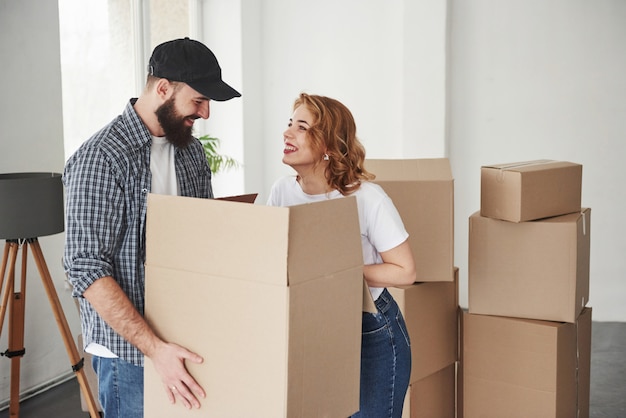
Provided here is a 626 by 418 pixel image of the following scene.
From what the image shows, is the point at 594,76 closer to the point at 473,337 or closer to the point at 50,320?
the point at 473,337

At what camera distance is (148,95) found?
157cm

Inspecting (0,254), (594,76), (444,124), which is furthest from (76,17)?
(594,76)

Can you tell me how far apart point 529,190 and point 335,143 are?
0.92m

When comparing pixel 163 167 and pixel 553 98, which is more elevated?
A: pixel 553 98

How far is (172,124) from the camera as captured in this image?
158cm

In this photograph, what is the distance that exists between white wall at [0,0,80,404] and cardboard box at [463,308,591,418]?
6.53ft

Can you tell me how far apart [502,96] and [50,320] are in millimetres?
3035

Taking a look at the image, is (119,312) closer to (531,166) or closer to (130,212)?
(130,212)

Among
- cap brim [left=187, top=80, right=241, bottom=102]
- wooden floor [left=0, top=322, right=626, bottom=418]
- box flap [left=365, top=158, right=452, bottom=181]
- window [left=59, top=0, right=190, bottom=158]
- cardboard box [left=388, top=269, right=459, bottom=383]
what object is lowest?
wooden floor [left=0, top=322, right=626, bottom=418]

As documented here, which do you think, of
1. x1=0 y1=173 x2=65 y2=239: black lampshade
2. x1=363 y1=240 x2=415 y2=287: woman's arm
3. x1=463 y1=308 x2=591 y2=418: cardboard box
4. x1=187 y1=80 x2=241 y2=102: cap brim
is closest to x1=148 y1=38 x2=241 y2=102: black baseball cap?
x1=187 y1=80 x2=241 y2=102: cap brim

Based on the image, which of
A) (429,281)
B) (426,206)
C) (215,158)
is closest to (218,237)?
(426,206)

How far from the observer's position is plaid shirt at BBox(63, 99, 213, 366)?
4.63ft

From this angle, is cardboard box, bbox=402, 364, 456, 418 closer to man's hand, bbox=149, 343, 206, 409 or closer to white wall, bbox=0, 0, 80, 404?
man's hand, bbox=149, 343, 206, 409

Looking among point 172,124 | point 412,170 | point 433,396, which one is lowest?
point 433,396
